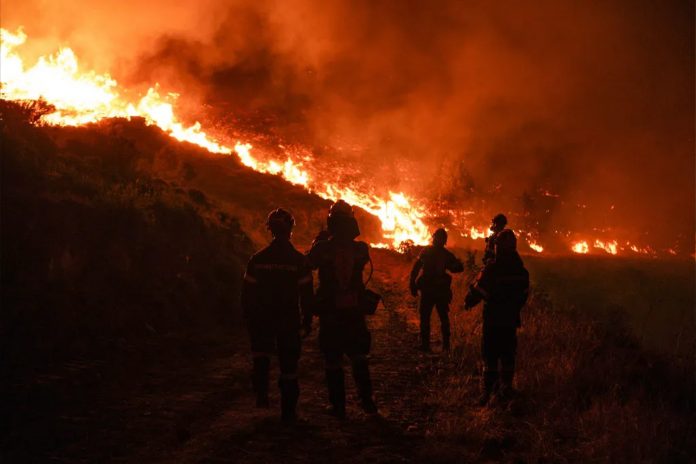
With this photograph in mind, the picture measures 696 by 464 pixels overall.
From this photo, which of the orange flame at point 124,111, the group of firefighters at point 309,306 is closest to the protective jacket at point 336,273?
the group of firefighters at point 309,306

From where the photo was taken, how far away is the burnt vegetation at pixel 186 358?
5.32 m

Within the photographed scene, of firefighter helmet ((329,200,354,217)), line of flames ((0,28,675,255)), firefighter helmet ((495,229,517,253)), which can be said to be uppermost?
line of flames ((0,28,675,255))

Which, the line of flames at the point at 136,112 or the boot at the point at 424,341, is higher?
the line of flames at the point at 136,112

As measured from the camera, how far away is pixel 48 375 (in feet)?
22.8

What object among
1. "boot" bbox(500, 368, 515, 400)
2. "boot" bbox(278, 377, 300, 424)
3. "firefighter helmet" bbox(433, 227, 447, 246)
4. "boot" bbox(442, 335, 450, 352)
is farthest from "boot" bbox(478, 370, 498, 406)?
"firefighter helmet" bbox(433, 227, 447, 246)

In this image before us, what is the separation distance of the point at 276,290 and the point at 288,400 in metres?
1.27

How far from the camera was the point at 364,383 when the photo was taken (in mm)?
6383

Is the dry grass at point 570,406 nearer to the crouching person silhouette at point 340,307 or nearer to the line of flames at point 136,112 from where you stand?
the crouching person silhouette at point 340,307

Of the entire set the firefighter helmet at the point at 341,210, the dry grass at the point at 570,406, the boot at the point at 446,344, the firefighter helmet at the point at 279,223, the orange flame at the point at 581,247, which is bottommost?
the dry grass at the point at 570,406

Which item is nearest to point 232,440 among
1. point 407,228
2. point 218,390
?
point 218,390

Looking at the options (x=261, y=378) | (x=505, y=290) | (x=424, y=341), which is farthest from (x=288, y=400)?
(x=424, y=341)

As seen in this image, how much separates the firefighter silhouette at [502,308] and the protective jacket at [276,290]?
2426 millimetres

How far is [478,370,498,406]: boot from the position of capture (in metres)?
6.80

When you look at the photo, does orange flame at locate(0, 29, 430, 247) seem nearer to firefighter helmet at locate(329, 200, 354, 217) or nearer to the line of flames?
the line of flames
